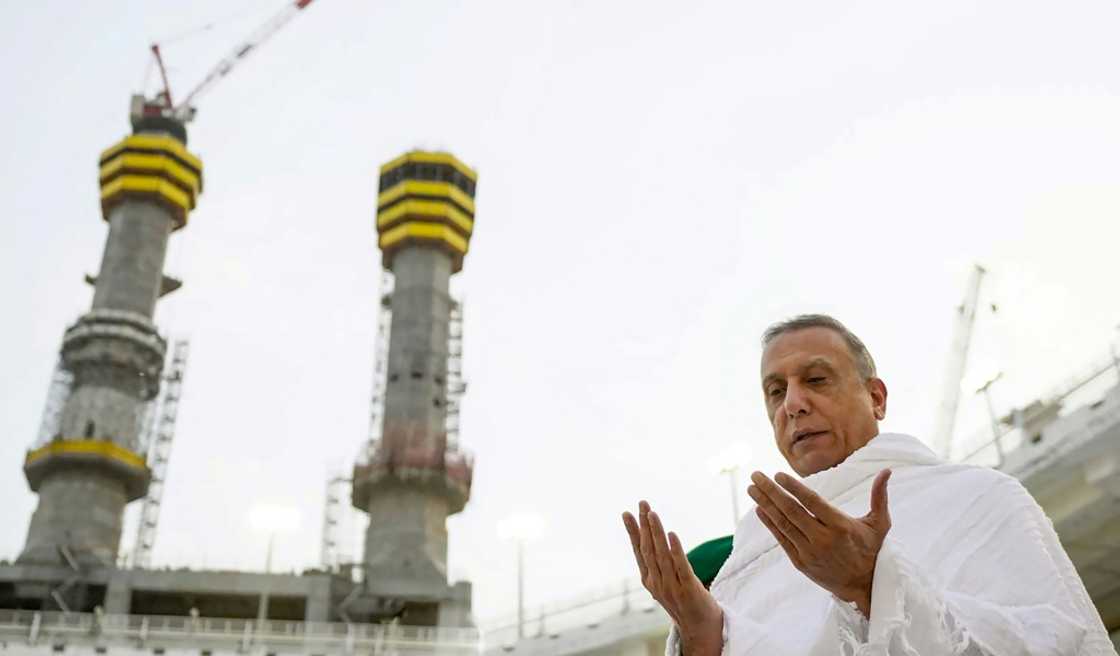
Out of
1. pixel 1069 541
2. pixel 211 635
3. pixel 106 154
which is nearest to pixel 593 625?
pixel 1069 541

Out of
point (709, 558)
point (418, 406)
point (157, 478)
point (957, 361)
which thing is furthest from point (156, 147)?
point (709, 558)

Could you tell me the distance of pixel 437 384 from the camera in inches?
2825

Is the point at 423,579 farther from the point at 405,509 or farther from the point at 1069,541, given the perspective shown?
the point at 1069,541

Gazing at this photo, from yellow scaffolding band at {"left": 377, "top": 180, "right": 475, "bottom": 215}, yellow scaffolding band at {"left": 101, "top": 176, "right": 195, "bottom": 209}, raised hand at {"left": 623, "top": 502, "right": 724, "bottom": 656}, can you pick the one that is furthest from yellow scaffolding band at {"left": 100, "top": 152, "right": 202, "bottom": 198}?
raised hand at {"left": 623, "top": 502, "right": 724, "bottom": 656}

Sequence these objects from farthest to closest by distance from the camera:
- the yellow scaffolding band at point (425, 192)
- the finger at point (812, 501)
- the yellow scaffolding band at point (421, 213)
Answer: the yellow scaffolding band at point (425, 192) → the yellow scaffolding band at point (421, 213) → the finger at point (812, 501)

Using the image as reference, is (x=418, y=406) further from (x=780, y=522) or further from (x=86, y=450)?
(x=780, y=522)

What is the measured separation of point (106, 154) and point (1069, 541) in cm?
7419

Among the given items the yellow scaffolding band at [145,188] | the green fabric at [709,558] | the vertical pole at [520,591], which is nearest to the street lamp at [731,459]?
the vertical pole at [520,591]

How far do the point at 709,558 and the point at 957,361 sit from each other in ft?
293

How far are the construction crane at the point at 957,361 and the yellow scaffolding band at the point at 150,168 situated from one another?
5987 cm

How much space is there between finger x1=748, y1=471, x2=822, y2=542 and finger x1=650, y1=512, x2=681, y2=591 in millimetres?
637

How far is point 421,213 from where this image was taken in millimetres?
79500

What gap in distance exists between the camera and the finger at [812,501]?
9.04ft

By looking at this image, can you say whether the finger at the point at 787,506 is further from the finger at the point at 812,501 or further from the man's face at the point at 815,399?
the man's face at the point at 815,399
